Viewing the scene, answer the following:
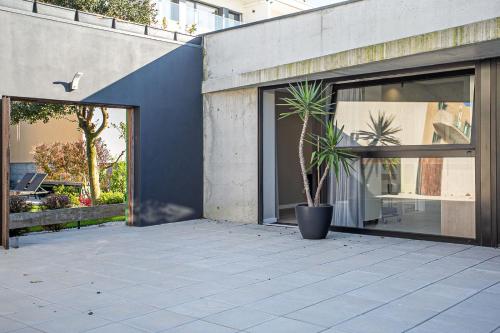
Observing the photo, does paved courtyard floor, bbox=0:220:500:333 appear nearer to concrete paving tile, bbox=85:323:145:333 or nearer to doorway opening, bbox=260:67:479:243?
concrete paving tile, bbox=85:323:145:333

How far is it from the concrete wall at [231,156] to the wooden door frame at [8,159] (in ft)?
5.30

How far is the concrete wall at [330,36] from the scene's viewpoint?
703 centimetres

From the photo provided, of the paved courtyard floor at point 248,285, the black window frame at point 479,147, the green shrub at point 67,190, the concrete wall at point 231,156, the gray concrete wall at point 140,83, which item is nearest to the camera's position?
the paved courtyard floor at point 248,285

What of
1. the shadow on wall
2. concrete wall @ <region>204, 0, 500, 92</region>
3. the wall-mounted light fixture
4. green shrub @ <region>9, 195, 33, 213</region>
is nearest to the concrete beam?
concrete wall @ <region>204, 0, 500, 92</region>

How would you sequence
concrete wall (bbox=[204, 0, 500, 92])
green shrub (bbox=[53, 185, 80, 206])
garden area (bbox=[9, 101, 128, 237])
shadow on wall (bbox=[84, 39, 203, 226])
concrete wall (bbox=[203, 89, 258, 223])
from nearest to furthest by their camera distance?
concrete wall (bbox=[204, 0, 500, 92]) → garden area (bbox=[9, 101, 128, 237]) → shadow on wall (bbox=[84, 39, 203, 226]) → concrete wall (bbox=[203, 89, 258, 223]) → green shrub (bbox=[53, 185, 80, 206])

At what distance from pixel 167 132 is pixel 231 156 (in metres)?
1.33

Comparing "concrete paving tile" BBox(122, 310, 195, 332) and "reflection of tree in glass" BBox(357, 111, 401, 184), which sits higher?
"reflection of tree in glass" BBox(357, 111, 401, 184)

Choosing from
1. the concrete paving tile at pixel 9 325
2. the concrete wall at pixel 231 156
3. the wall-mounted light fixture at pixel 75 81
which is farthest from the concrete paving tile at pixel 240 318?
the concrete wall at pixel 231 156

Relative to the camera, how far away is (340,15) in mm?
8531

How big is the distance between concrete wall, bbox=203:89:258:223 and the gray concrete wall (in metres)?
0.23

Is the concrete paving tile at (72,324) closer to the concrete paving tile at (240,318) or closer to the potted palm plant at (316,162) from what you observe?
the concrete paving tile at (240,318)

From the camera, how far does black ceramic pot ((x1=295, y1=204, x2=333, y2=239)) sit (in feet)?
26.5

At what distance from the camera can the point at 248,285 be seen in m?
5.31

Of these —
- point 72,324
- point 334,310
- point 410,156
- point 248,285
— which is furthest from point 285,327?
point 410,156
